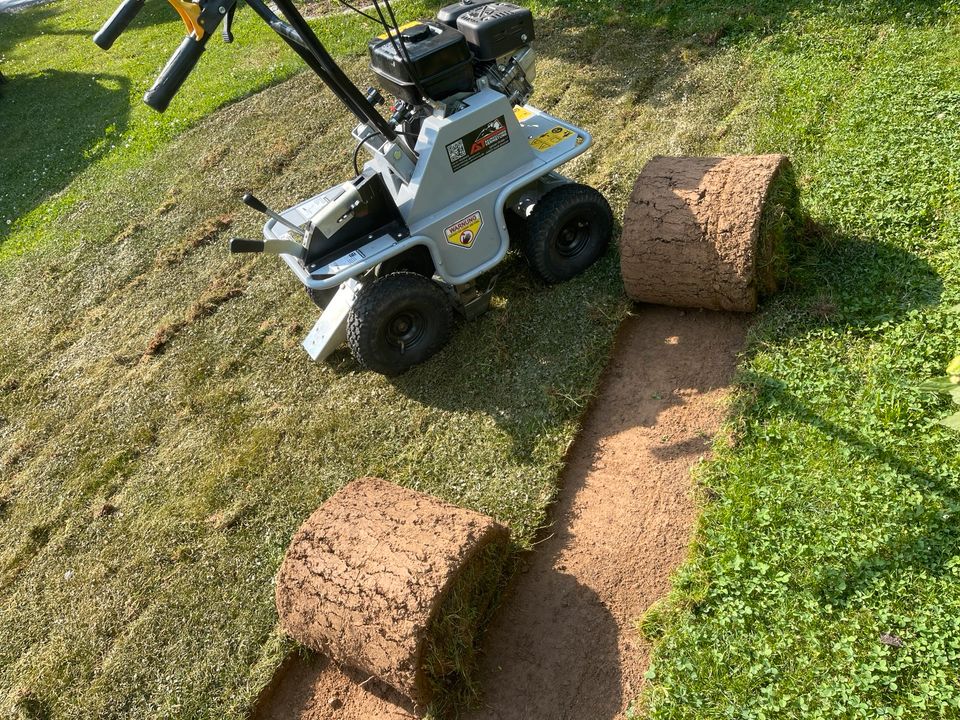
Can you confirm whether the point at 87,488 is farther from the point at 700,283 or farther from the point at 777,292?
the point at 777,292

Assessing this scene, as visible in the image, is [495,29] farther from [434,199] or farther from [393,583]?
[393,583]

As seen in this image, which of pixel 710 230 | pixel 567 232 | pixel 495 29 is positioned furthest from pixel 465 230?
pixel 710 230

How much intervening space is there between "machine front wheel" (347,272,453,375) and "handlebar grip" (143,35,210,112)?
5.64 ft

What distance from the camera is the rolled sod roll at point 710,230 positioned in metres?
4.68

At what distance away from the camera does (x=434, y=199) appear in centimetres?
507

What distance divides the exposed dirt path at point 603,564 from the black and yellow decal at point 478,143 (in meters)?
1.69

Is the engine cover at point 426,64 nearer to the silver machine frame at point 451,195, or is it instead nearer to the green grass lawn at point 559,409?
the silver machine frame at point 451,195

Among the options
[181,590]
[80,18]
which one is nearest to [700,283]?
[181,590]

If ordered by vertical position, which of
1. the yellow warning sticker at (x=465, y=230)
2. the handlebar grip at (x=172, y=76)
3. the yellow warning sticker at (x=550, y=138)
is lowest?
the yellow warning sticker at (x=465, y=230)

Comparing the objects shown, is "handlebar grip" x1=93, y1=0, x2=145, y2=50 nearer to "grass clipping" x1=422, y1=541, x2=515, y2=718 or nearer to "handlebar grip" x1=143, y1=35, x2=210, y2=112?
"handlebar grip" x1=143, y1=35, x2=210, y2=112

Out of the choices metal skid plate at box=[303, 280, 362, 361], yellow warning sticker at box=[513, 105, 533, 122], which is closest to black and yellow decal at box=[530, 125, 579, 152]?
yellow warning sticker at box=[513, 105, 533, 122]

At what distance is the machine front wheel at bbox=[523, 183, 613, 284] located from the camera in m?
5.38

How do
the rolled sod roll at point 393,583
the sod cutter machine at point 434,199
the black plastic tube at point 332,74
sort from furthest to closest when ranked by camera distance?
1. the sod cutter machine at point 434,199
2. the black plastic tube at point 332,74
3. the rolled sod roll at point 393,583

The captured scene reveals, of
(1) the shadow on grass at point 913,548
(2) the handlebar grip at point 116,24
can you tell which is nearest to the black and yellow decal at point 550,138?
(2) the handlebar grip at point 116,24
